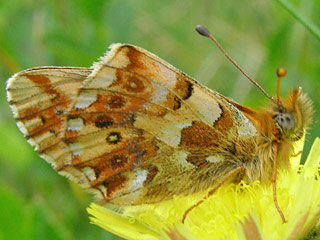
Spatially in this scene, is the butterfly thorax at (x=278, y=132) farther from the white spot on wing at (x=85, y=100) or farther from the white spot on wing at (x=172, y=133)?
the white spot on wing at (x=85, y=100)

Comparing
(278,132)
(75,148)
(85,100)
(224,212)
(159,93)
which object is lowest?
(75,148)

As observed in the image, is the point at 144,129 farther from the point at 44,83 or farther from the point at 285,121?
the point at 285,121

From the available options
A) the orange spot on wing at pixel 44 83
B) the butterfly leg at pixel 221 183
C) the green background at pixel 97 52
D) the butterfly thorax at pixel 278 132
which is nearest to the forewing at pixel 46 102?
the orange spot on wing at pixel 44 83

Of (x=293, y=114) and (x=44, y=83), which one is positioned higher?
(x=293, y=114)

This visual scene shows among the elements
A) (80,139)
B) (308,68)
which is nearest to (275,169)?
(80,139)

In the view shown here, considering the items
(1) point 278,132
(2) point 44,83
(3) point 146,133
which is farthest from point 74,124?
(1) point 278,132

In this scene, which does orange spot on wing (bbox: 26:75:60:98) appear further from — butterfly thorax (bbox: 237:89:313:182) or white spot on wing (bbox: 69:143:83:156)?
butterfly thorax (bbox: 237:89:313:182)
